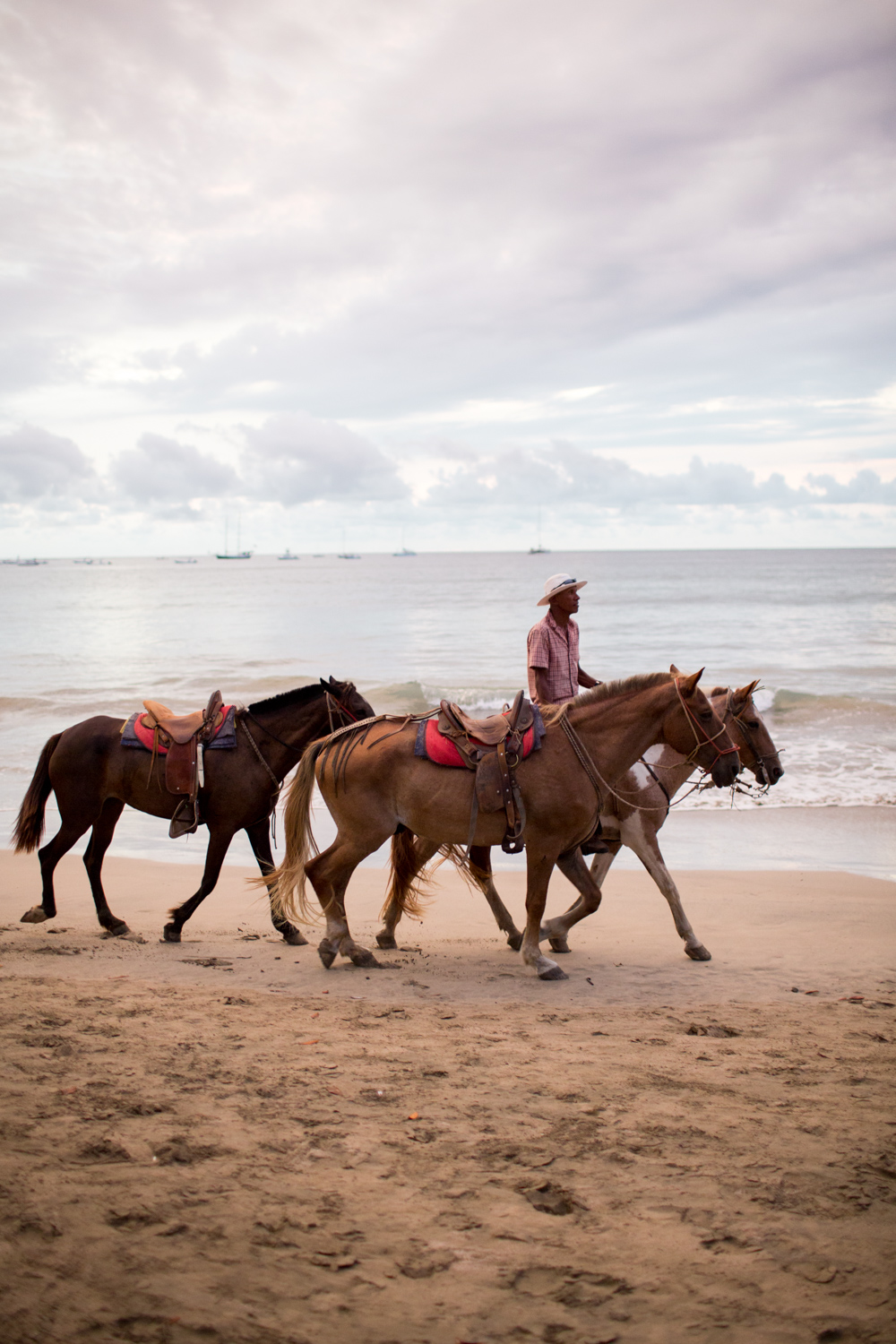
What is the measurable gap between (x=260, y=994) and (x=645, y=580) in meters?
80.1

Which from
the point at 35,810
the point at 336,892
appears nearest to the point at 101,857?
the point at 35,810

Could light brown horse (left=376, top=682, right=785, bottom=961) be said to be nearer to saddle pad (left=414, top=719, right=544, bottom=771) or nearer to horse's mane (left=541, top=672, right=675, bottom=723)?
horse's mane (left=541, top=672, right=675, bottom=723)

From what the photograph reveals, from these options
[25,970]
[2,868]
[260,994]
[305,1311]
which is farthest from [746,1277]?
[2,868]

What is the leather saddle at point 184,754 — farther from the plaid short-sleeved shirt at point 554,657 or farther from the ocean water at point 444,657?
the ocean water at point 444,657

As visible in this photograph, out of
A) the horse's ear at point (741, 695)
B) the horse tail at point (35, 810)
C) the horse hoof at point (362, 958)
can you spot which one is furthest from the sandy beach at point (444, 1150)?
the horse's ear at point (741, 695)

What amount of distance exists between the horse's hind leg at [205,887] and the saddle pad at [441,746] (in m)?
1.63

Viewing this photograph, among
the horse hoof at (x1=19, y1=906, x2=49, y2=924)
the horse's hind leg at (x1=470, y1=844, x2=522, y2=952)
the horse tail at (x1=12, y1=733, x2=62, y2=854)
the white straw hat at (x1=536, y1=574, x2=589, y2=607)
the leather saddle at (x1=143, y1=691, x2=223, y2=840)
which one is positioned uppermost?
the white straw hat at (x1=536, y1=574, x2=589, y2=607)

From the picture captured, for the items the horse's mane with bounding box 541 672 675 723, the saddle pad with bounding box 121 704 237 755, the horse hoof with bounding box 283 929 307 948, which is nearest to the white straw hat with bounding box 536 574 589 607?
the horse's mane with bounding box 541 672 675 723

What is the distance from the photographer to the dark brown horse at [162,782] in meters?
6.27

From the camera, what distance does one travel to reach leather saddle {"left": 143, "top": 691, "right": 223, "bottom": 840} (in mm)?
6168

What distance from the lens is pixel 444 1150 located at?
317 centimetres

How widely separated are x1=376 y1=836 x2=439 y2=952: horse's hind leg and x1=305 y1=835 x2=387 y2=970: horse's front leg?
48cm

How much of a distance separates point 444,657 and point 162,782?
2247 cm

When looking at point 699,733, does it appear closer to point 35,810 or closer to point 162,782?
point 162,782
